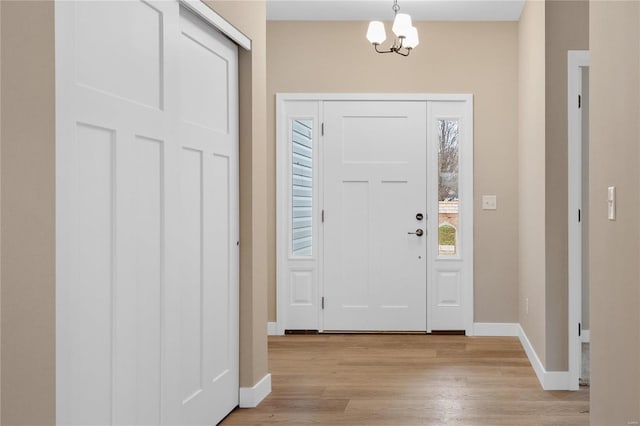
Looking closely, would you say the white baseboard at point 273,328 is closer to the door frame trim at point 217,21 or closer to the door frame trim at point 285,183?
the door frame trim at point 285,183

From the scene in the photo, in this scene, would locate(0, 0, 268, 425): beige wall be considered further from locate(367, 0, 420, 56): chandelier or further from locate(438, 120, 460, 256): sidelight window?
locate(438, 120, 460, 256): sidelight window

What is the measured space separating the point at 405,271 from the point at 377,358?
108cm

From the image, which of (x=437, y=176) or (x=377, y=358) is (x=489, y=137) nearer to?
(x=437, y=176)

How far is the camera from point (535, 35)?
178 inches

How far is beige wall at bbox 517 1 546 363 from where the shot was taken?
4.21 metres

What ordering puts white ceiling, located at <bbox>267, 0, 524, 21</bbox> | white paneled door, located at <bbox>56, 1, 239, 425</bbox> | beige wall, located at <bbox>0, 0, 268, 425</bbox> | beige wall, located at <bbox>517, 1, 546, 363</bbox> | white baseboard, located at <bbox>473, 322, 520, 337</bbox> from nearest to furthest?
1. beige wall, located at <bbox>0, 0, 268, 425</bbox>
2. white paneled door, located at <bbox>56, 1, 239, 425</bbox>
3. beige wall, located at <bbox>517, 1, 546, 363</bbox>
4. white ceiling, located at <bbox>267, 0, 524, 21</bbox>
5. white baseboard, located at <bbox>473, 322, 520, 337</bbox>

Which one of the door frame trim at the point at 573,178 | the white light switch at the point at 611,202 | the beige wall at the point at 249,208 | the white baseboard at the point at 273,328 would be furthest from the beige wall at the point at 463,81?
the white light switch at the point at 611,202

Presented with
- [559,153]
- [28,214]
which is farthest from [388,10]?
[28,214]

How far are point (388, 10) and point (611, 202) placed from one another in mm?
3610

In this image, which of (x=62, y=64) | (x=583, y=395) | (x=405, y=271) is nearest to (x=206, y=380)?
(x=62, y=64)

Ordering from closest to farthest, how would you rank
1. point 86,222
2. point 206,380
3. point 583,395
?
point 86,222 → point 206,380 → point 583,395

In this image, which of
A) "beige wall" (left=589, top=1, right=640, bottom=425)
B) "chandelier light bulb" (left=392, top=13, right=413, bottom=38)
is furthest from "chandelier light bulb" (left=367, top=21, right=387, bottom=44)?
"beige wall" (left=589, top=1, right=640, bottom=425)

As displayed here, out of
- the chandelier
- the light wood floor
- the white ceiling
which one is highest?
the white ceiling

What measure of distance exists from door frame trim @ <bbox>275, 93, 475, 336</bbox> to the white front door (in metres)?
0.06
